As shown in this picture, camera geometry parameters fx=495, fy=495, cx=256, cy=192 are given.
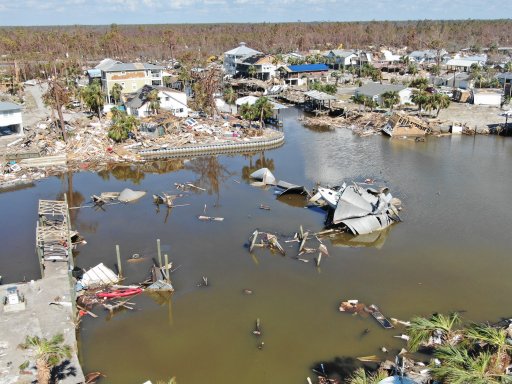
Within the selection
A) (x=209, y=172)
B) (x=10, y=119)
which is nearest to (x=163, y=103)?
(x=10, y=119)

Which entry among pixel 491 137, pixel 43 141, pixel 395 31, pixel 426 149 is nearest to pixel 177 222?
pixel 43 141

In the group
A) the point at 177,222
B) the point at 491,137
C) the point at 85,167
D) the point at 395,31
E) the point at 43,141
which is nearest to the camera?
the point at 177,222

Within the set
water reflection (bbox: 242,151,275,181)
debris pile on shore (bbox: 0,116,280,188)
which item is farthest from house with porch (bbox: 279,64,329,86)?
water reflection (bbox: 242,151,275,181)

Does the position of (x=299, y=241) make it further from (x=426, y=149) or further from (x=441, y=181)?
(x=426, y=149)

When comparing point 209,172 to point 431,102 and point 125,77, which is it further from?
point 125,77

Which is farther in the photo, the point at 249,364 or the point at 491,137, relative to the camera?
the point at 491,137

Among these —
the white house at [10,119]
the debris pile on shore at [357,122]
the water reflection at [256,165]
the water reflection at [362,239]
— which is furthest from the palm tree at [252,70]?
the water reflection at [362,239]

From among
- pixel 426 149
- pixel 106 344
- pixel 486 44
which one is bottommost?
pixel 106 344
